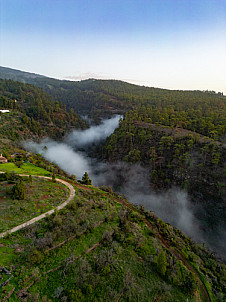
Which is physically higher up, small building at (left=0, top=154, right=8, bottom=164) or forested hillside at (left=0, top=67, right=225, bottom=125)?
forested hillside at (left=0, top=67, right=225, bottom=125)

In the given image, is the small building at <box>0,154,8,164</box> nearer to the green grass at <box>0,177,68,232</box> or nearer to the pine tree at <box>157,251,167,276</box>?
the green grass at <box>0,177,68,232</box>

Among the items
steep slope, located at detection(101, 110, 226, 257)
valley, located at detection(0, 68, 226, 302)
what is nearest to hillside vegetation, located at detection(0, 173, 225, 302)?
valley, located at detection(0, 68, 226, 302)

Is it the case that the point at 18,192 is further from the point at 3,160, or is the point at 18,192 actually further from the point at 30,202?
the point at 3,160

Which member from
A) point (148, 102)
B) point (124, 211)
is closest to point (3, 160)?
point (124, 211)

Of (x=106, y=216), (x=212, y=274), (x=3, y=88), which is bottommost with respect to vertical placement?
(x=212, y=274)

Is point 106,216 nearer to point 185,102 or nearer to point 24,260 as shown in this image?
point 24,260

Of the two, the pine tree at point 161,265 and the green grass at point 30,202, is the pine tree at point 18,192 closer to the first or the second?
the green grass at point 30,202

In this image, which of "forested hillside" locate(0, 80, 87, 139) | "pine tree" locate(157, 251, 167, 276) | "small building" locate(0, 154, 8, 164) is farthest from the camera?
"forested hillside" locate(0, 80, 87, 139)

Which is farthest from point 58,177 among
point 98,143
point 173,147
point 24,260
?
point 98,143
